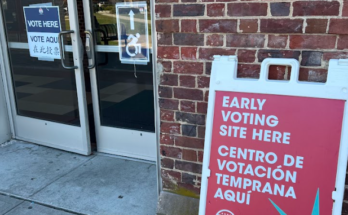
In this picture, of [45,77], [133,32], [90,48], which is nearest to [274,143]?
[133,32]

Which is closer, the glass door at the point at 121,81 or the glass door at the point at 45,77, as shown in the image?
the glass door at the point at 121,81

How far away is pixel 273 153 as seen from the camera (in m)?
1.77

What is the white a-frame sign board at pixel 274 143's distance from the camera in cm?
165

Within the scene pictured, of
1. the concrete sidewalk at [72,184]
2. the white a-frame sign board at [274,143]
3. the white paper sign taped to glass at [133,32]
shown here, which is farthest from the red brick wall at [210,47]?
the white paper sign taped to glass at [133,32]

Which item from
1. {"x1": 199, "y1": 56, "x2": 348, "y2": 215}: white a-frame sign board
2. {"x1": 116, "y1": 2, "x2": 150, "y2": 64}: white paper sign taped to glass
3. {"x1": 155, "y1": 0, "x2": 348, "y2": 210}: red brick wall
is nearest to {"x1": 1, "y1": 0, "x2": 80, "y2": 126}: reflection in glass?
{"x1": 116, "y1": 2, "x2": 150, "y2": 64}: white paper sign taped to glass

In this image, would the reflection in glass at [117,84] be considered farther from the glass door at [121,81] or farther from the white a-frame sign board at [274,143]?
the white a-frame sign board at [274,143]

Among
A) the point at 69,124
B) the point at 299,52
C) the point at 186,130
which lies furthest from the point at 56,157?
the point at 299,52

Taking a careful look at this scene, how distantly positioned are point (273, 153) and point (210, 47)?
745 millimetres

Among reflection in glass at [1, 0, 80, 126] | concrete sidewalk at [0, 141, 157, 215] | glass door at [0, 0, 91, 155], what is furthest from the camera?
reflection in glass at [1, 0, 80, 126]

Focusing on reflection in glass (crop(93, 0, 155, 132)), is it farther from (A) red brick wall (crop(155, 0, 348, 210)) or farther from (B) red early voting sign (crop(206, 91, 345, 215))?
(B) red early voting sign (crop(206, 91, 345, 215))

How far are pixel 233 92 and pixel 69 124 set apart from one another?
2546 millimetres

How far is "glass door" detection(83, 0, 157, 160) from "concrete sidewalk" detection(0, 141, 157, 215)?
224 mm

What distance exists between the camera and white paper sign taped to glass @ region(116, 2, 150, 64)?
3171 millimetres

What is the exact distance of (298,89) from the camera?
169 centimetres
